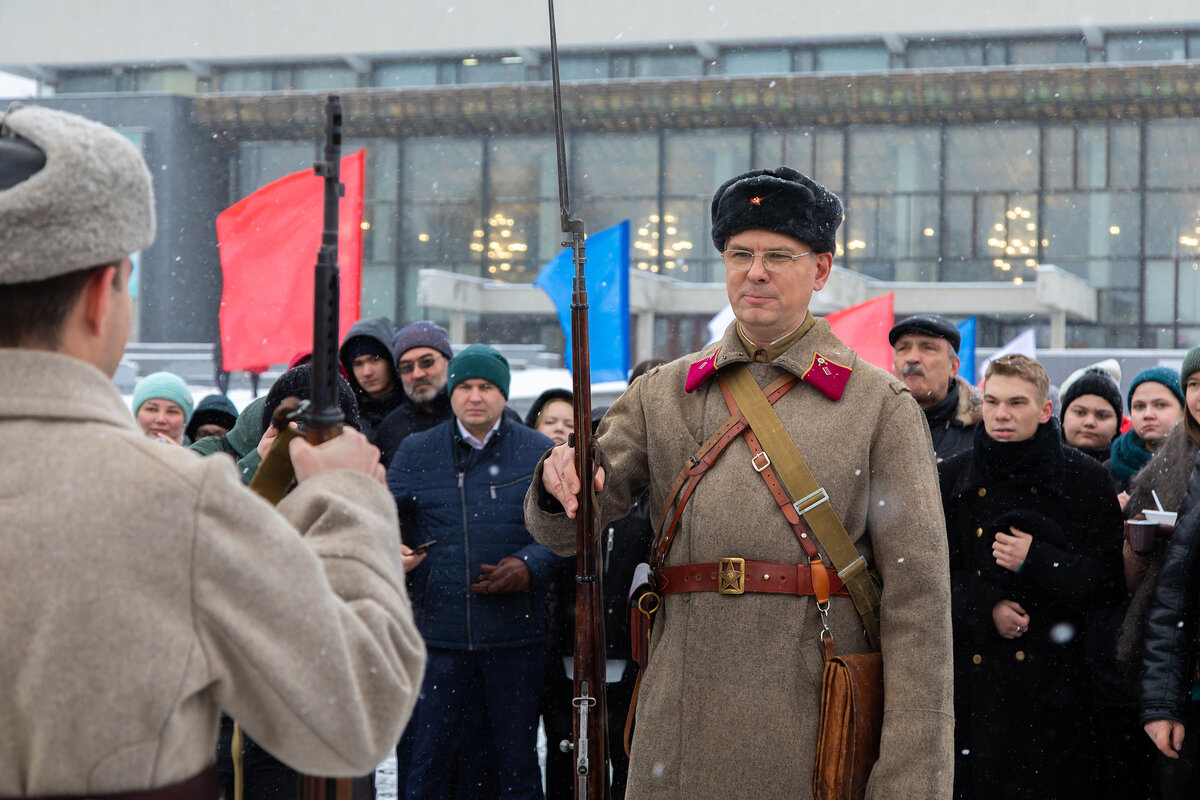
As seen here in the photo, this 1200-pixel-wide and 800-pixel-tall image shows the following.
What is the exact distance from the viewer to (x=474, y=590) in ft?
16.6

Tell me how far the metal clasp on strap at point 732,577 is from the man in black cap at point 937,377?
8.23 feet

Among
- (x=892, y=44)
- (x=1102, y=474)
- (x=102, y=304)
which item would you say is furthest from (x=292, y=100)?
(x=102, y=304)

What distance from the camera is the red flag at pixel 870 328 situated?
786 cm

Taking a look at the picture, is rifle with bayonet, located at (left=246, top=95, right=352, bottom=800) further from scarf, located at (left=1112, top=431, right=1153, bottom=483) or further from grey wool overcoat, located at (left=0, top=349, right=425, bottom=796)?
scarf, located at (left=1112, top=431, right=1153, bottom=483)

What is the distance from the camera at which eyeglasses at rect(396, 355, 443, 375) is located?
20.6ft

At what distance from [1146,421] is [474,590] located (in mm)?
3284

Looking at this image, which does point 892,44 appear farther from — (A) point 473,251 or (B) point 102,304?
(B) point 102,304

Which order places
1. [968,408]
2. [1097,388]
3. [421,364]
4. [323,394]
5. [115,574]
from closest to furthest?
1. [115,574]
2. [323,394]
3. [968,408]
4. [421,364]
5. [1097,388]

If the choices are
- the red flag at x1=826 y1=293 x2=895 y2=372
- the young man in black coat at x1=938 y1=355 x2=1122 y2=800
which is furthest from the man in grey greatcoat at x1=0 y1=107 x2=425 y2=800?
the red flag at x1=826 y1=293 x2=895 y2=372

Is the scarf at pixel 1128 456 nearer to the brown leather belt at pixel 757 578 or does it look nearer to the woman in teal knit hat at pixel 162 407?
the brown leather belt at pixel 757 578

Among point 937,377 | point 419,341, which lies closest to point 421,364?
point 419,341

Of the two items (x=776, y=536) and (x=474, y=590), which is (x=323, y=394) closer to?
(x=776, y=536)

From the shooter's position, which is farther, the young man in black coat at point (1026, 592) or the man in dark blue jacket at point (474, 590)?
the man in dark blue jacket at point (474, 590)

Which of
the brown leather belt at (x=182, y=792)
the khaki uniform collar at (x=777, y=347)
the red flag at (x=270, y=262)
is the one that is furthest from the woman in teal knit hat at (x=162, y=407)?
the brown leather belt at (x=182, y=792)
